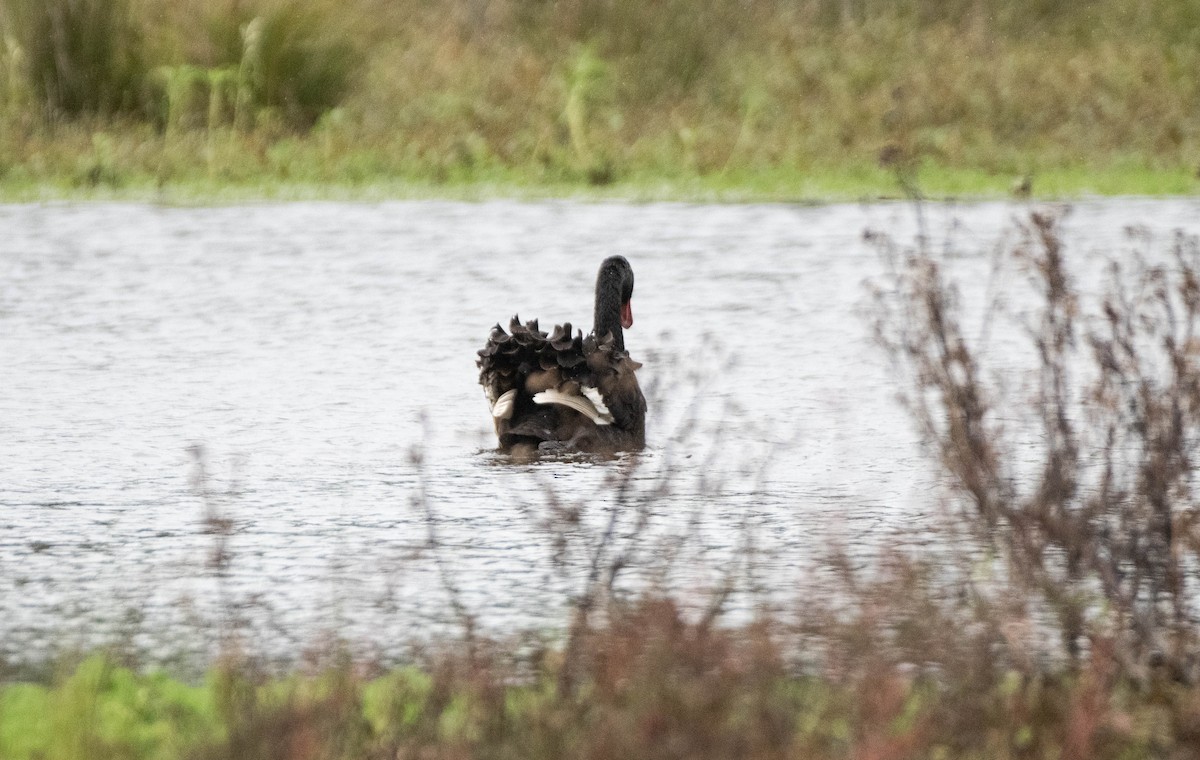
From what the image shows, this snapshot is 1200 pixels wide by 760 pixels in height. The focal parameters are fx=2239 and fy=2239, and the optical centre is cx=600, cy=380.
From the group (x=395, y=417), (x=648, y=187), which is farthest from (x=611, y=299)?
(x=648, y=187)

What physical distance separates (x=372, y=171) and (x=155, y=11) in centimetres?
383

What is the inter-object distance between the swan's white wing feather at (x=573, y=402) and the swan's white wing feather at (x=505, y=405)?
9 cm

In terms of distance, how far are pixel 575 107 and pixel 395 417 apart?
458 inches

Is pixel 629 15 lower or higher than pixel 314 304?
higher

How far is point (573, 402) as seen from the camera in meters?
7.79

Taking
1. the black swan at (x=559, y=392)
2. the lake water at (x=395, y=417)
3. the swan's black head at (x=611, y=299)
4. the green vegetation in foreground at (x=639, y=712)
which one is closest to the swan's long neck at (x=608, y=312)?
the swan's black head at (x=611, y=299)

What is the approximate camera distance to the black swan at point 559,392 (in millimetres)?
7762

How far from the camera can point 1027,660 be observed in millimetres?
4172

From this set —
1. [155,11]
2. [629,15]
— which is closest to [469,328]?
[155,11]

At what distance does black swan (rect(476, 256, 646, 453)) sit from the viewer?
25.5 ft

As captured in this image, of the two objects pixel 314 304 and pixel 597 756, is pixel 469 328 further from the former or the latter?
pixel 597 756

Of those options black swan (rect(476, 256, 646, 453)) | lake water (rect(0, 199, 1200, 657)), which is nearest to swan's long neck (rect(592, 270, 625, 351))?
lake water (rect(0, 199, 1200, 657))

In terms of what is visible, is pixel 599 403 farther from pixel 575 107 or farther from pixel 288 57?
pixel 288 57

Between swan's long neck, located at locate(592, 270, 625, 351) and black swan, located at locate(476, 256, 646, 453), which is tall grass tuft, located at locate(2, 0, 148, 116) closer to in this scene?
swan's long neck, located at locate(592, 270, 625, 351)
